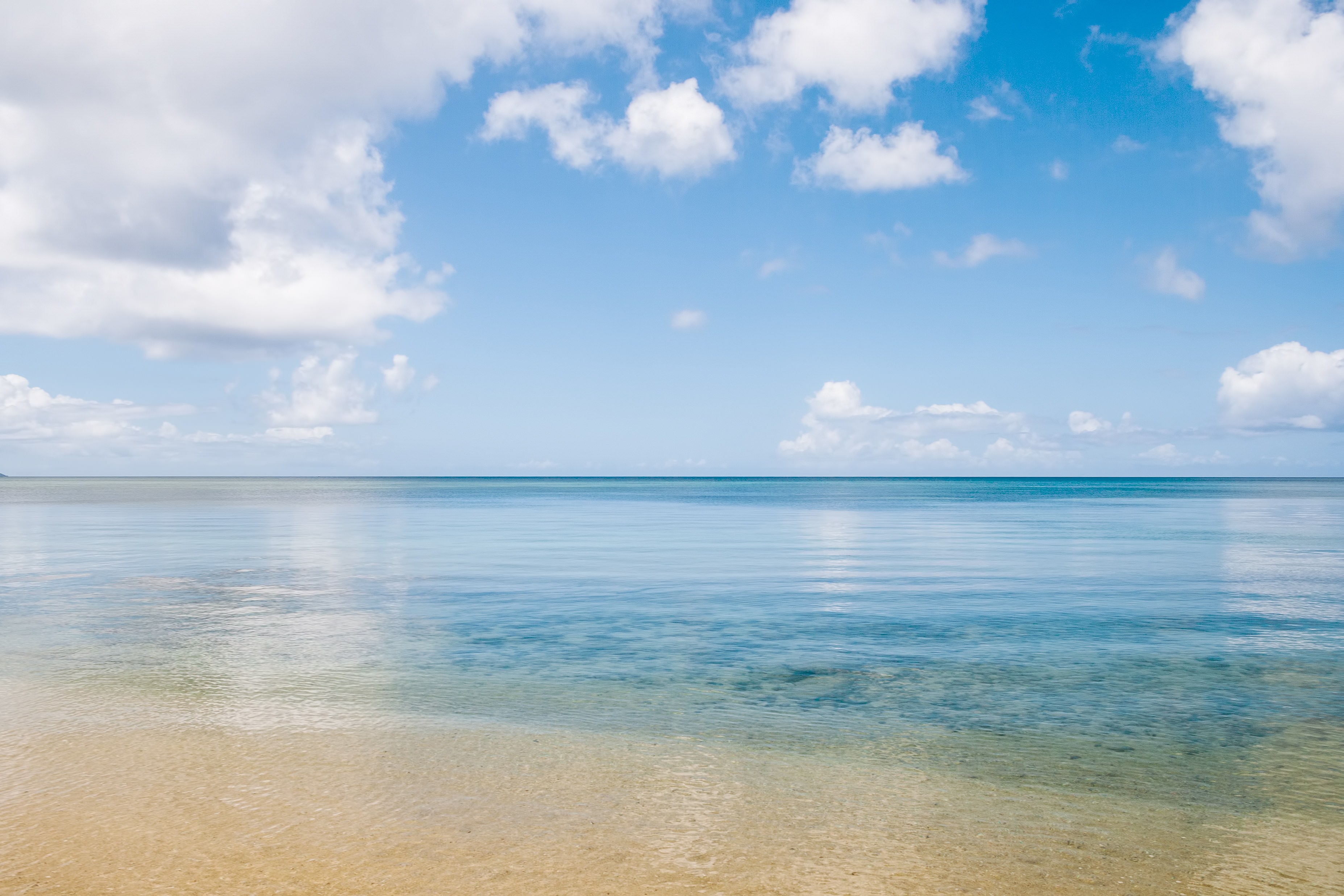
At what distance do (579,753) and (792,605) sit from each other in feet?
39.1

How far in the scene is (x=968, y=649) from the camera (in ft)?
50.0

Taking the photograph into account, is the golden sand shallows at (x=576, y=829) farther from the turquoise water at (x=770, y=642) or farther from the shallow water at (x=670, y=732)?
the turquoise water at (x=770, y=642)

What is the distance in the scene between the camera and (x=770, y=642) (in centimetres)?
1592

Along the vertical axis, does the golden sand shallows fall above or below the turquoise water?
above

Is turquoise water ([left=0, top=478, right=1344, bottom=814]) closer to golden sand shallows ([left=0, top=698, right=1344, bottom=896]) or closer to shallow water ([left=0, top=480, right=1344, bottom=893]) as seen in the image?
shallow water ([left=0, top=480, right=1344, bottom=893])

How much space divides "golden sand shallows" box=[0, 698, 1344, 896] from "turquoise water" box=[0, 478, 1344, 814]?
96 centimetres

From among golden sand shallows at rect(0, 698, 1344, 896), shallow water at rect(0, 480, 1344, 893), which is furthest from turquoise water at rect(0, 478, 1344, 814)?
golden sand shallows at rect(0, 698, 1344, 896)

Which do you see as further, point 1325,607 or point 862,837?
point 1325,607

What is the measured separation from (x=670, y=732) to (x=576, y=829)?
3.10m

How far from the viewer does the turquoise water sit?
33.1ft

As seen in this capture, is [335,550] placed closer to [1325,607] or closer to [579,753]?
[579,753]

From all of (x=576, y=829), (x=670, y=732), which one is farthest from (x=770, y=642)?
(x=576, y=829)

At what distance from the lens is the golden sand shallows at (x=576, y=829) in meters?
6.24

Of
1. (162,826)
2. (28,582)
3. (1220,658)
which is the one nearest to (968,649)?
(1220,658)
